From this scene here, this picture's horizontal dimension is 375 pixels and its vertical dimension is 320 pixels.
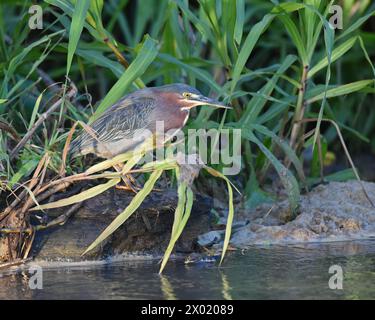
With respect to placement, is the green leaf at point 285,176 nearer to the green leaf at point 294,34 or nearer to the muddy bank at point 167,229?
the muddy bank at point 167,229

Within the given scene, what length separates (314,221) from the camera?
6.12 m

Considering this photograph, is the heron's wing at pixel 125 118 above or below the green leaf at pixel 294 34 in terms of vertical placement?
below

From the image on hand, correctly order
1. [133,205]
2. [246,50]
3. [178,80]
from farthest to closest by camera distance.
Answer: [178,80] < [246,50] < [133,205]

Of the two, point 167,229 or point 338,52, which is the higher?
point 338,52

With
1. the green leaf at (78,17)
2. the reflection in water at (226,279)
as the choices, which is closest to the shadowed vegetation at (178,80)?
the green leaf at (78,17)

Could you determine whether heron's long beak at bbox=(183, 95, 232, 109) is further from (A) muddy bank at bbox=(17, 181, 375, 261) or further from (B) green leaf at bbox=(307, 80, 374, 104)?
(B) green leaf at bbox=(307, 80, 374, 104)

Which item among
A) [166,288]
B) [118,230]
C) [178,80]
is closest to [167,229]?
[118,230]

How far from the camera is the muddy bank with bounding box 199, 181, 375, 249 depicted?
19.6ft

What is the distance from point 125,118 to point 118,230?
853 millimetres

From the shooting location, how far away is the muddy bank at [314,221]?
19.6 feet

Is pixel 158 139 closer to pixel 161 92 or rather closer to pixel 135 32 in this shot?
pixel 161 92

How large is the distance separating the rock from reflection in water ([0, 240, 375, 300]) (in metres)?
0.16

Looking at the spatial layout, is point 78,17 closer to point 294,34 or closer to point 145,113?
point 145,113
